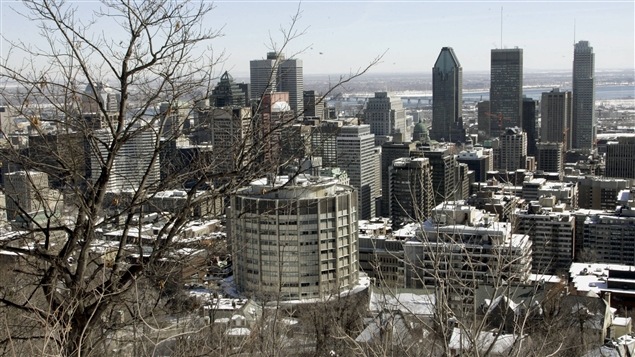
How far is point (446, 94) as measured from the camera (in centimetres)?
6606

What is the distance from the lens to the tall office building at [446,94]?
6397 cm

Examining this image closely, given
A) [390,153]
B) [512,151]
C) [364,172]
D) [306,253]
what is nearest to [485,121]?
[512,151]

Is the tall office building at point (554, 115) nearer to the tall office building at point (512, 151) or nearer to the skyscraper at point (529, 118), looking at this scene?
the skyscraper at point (529, 118)

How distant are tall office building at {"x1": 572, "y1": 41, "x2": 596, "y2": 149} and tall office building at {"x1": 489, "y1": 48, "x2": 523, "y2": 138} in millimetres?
4494

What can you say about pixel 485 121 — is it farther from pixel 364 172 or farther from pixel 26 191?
pixel 26 191

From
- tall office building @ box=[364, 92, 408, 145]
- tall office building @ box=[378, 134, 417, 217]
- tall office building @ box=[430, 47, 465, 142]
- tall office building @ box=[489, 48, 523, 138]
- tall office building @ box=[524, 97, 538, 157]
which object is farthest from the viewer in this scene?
tall office building @ box=[430, 47, 465, 142]

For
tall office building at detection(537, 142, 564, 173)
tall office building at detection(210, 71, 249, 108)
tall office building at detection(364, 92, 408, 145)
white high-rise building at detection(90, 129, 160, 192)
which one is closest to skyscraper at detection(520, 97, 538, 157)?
tall office building at detection(364, 92, 408, 145)

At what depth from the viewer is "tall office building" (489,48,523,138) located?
61.2m

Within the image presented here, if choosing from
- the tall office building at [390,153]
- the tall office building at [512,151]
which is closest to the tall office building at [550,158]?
the tall office building at [512,151]

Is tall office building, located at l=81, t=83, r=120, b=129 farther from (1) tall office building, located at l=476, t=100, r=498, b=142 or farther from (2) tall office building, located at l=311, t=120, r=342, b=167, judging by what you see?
(1) tall office building, located at l=476, t=100, r=498, b=142

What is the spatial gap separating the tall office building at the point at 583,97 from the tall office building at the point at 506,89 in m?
4.49

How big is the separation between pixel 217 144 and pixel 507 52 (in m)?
66.2

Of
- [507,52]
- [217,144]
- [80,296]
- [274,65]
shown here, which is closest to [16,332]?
[80,296]

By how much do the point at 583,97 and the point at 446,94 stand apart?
11.4 metres
